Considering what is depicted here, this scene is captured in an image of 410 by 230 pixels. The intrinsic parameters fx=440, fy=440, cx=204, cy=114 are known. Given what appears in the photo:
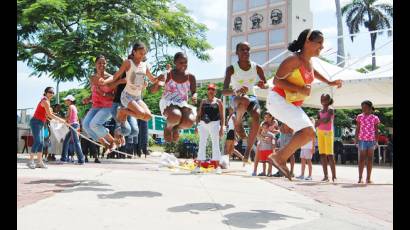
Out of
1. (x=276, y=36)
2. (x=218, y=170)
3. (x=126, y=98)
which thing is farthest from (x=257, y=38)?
(x=126, y=98)

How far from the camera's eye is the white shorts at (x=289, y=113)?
5.38 meters

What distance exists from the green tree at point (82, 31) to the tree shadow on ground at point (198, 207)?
9.69 meters

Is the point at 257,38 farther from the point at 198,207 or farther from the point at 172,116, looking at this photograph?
the point at 198,207

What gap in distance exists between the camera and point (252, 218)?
4445 millimetres

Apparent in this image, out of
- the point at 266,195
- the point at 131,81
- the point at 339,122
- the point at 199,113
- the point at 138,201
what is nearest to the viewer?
the point at 138,201

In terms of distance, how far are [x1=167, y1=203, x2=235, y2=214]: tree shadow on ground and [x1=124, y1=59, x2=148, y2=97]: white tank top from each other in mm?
2607

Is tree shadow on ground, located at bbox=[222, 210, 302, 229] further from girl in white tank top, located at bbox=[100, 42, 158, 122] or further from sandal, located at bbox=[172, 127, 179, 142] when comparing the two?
girl in white tank top, located at bbox=[100, 42, 158, 122]

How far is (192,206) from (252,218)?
2.82 feet

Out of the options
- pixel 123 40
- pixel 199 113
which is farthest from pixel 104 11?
pixel 199 113

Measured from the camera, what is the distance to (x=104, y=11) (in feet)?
49.0

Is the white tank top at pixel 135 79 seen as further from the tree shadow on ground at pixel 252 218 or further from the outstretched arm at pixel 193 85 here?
the tree shadow on ground at pixel 252 218

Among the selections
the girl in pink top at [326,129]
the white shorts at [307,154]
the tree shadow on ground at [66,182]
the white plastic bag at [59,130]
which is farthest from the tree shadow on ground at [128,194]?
the white plastic bag at [59,130]
